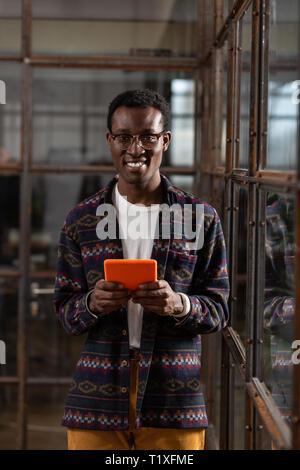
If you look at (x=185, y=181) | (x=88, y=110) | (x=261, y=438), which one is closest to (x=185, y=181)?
(x=185, y=181)

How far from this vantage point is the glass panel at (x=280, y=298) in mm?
1241

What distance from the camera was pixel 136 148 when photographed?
161 cm

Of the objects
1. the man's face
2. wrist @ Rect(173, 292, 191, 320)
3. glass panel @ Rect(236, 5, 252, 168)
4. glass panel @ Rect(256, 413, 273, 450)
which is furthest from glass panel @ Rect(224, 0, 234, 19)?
glass panel @ Rect(256, 413, 273, 450)

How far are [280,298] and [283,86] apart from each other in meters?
0.43

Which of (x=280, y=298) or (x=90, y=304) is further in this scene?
(x=90, y=304)

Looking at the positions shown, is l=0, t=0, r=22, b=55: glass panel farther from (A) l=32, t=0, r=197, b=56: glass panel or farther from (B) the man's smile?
(B) the man's smile

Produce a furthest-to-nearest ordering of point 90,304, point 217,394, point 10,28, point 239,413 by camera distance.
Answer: point 10,28
point 217,394
point 239,413
point 90,304

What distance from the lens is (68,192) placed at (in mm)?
2822

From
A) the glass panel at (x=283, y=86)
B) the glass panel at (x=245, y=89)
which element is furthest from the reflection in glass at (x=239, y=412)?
the glass panel at (x=283, y=86)

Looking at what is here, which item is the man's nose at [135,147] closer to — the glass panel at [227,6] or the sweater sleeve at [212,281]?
the sweater sleeve at [212,281]

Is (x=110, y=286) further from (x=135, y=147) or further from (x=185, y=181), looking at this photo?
(x=185, y=181)

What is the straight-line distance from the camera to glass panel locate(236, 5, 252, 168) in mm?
1715

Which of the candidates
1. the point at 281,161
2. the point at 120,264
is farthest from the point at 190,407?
the point at 281,161

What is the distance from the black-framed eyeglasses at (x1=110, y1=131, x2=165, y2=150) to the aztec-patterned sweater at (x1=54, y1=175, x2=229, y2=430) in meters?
0.14
